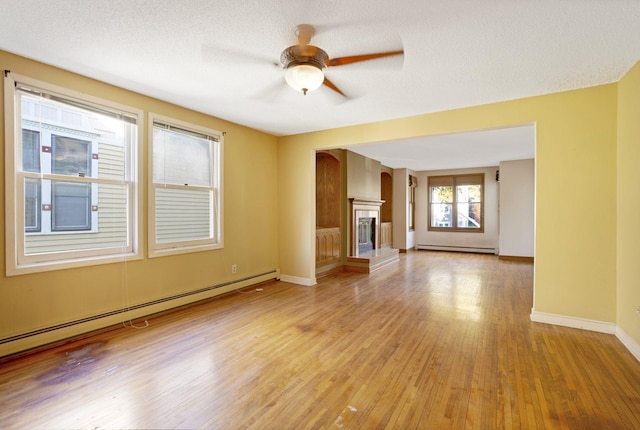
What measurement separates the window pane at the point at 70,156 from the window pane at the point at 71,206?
0.41ft

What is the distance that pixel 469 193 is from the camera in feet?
30.5

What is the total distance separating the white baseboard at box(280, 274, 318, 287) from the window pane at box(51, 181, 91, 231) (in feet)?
9.96

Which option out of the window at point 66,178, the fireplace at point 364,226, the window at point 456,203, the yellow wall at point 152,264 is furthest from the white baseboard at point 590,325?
the window at point 456,203

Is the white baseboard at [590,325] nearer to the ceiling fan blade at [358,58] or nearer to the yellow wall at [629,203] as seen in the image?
the yellow wall at [629,203]

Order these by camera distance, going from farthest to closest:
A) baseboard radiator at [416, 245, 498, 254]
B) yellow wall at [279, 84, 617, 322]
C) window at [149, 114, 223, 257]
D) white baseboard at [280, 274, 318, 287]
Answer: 1. baseboard radiator at [416, 245, 498, 254]
2. white baseboard at [280, 274, 318, 287]
3. window at [149, 114, 223, 257]
4. yellow wall at [279, 84, 617, 322]

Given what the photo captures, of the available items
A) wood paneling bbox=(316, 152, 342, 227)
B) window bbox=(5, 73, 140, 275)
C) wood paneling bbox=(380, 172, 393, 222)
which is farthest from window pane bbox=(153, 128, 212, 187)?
wood paneling bbox=(380, 172, 393, 222)

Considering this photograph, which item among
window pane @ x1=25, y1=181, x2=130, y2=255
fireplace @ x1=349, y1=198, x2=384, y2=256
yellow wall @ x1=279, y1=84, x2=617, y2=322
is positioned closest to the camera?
window pane @ x1=25, y1=181, x2=130, y2=255

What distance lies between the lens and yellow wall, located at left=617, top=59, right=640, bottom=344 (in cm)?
265

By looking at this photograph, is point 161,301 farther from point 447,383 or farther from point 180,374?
point 447,383

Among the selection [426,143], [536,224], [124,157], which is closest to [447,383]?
[536,224]

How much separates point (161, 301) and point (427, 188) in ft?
27.9

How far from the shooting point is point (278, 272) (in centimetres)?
545

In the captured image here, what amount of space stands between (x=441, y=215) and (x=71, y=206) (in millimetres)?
A: 9309

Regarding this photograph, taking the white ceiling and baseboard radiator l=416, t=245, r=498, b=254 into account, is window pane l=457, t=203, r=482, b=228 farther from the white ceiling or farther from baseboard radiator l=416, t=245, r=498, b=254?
the white ceiling
